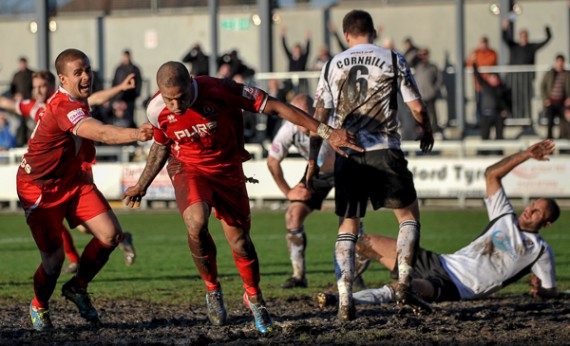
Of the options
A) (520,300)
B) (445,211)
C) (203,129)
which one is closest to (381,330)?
(203,129)

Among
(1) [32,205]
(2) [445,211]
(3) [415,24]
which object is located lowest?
(2) [445,211]

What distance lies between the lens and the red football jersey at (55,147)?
27.3 ft

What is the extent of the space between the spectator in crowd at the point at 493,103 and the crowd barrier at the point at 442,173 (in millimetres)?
514

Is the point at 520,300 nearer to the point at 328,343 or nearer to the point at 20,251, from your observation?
the point at 328,343

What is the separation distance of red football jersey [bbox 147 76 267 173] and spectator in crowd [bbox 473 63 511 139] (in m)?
15.4

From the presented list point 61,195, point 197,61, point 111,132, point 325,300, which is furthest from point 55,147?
point 197,61

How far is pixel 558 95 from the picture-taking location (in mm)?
23109

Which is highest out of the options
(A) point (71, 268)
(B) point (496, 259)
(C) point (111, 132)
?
(C) point (111, 132)

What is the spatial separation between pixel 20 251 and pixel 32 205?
21.7ft

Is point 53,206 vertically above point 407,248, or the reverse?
point 53,206

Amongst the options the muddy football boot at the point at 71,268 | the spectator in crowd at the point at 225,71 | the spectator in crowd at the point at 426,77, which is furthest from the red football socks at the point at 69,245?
the spectator in crowd at the point at 426,77

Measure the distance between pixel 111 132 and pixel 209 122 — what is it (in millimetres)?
780

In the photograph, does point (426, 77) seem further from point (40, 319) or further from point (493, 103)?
point (40, 319)

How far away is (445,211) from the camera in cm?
2081
